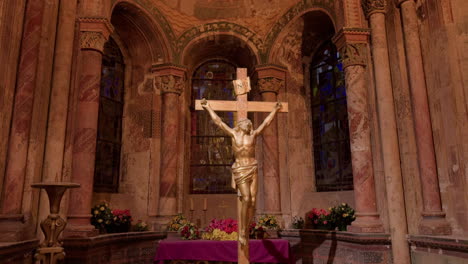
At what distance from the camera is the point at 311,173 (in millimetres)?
10805

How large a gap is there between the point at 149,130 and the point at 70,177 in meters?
3.36

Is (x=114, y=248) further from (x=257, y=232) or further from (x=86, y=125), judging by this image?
(x=257, y=232)

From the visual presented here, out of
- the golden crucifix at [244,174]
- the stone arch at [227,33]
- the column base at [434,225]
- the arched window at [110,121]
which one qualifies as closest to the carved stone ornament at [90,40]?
the arched window at [110,121]

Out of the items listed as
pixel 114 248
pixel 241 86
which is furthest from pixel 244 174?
pixel 114 248

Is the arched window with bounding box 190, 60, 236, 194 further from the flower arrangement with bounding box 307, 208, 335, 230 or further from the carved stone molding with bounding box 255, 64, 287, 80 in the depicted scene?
the flower arrangement with bounding box 307, 208, 335, 230

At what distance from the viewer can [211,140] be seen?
1187 cm

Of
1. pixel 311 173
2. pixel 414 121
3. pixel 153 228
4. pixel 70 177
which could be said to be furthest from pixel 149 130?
pixel 414 121

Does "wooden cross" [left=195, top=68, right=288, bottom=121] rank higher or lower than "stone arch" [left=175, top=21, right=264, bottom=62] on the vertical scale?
lower

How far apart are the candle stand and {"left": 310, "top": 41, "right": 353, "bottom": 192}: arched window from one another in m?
7.01

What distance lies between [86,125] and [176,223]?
3.37 metres

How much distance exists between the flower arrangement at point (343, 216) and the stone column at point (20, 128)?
622 centimetres

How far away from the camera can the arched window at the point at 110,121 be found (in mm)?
10047

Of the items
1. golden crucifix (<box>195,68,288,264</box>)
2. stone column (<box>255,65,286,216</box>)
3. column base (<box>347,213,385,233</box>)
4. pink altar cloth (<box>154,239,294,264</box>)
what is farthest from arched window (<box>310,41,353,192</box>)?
golden crucifix (<box>195,68,288,264</box>)

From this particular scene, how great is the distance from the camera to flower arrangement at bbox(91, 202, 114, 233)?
827 centimetres
